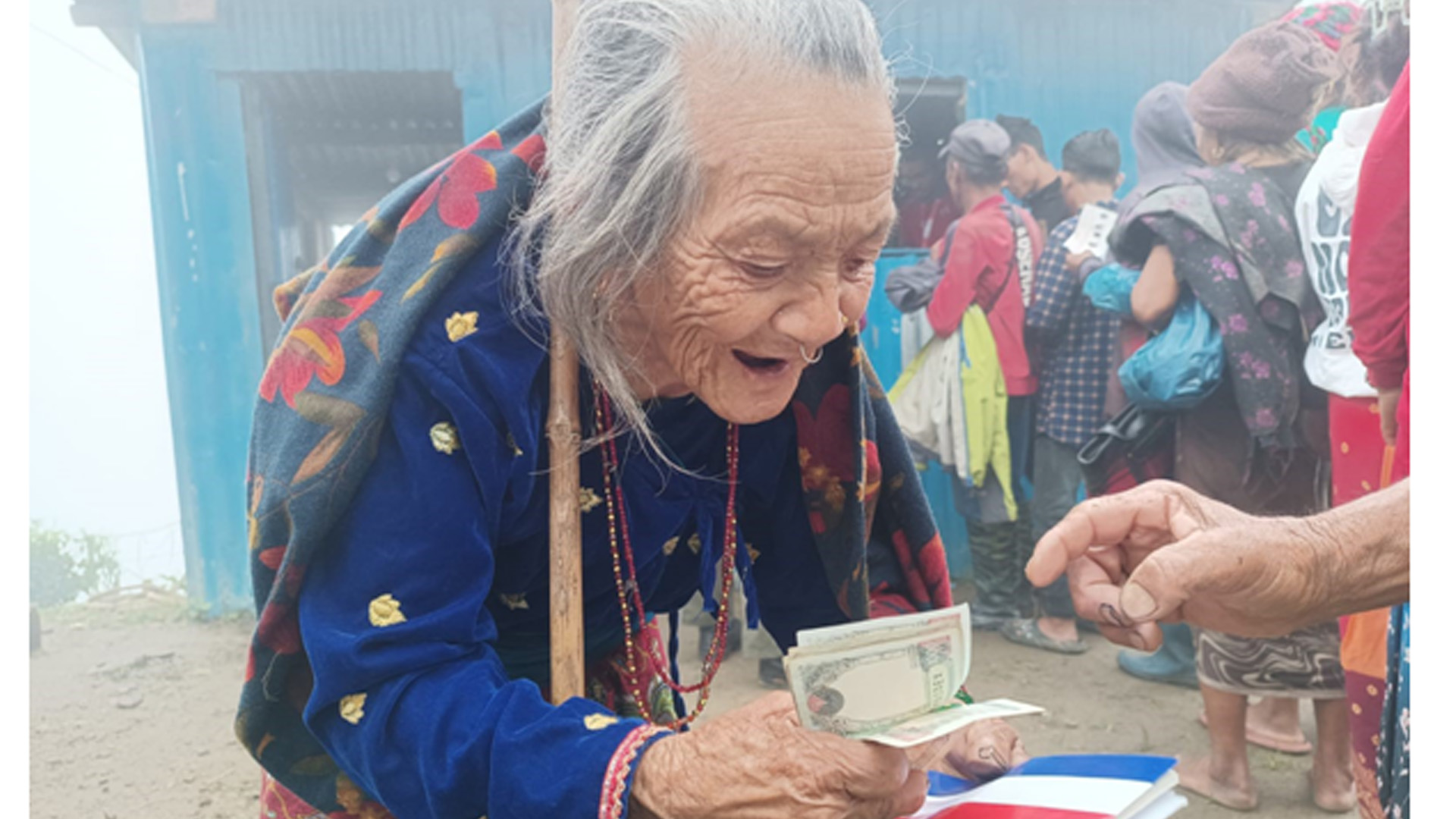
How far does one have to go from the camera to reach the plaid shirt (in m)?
5.62

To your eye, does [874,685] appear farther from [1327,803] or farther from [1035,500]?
[1035,500]

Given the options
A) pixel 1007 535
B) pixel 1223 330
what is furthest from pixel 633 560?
pixel 1007 535

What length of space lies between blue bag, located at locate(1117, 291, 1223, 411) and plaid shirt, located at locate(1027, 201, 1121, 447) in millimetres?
894

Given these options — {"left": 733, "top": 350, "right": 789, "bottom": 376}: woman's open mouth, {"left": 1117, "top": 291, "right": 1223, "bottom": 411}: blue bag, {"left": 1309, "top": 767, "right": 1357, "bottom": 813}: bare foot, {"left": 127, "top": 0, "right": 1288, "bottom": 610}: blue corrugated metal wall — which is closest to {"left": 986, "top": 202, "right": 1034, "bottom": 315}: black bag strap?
{"left": 127, "top": 0, "right": 1288, "bottom": 610}: blue corrugated metal wall

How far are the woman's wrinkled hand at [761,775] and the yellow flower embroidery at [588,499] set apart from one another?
0.44 metres

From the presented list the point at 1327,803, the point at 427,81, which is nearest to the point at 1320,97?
the point at 1327,803

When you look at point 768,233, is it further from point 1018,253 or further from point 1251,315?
point 1018,253

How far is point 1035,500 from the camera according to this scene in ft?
19.0

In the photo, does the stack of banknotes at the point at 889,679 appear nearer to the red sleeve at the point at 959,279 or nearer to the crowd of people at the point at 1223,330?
the crowd of people at the point at 1223,330

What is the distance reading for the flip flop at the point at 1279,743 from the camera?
14.3 ft

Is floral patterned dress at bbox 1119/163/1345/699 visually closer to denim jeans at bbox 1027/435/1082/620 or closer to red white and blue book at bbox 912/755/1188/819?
denim jeans at bbox 1027/435/1082/620

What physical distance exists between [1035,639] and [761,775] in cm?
510

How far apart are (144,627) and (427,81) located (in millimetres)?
3708

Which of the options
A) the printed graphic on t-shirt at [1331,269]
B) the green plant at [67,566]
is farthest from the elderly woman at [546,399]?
the green plant at [67,566]
